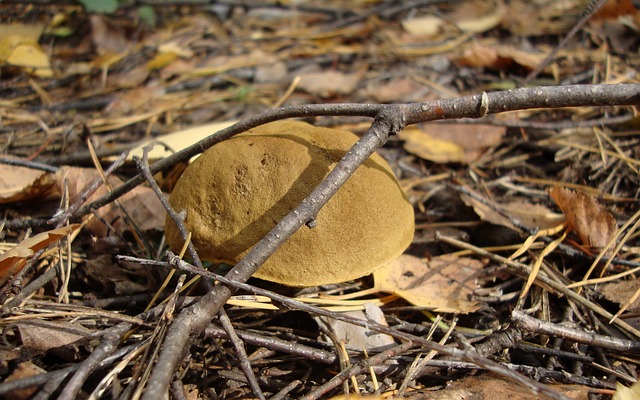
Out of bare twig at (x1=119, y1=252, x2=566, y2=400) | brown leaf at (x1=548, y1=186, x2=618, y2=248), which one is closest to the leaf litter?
brown leaf at (x1=548, y1=186, x2=618, y2=248)

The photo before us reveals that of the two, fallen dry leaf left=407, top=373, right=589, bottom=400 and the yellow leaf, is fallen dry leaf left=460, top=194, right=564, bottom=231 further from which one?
the yellow leaf

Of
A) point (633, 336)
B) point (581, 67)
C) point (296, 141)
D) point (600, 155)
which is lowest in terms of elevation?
point (633, 336)

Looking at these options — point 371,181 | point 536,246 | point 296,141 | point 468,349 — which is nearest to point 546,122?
point 536,246

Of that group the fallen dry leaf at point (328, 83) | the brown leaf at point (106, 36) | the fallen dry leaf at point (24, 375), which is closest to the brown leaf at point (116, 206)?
the fallen dry leaf at point (24, 375)

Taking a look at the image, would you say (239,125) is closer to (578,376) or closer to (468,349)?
(468,349)

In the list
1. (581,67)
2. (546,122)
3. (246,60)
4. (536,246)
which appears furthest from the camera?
(246,60)

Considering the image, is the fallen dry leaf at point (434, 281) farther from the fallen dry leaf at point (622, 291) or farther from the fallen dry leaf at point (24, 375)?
the fallen dry leaf at point (24, 375)

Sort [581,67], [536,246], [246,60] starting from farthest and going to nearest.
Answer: [246,60], [581,67], [536,246]

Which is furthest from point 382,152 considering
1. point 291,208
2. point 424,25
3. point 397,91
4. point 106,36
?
point 106,36
